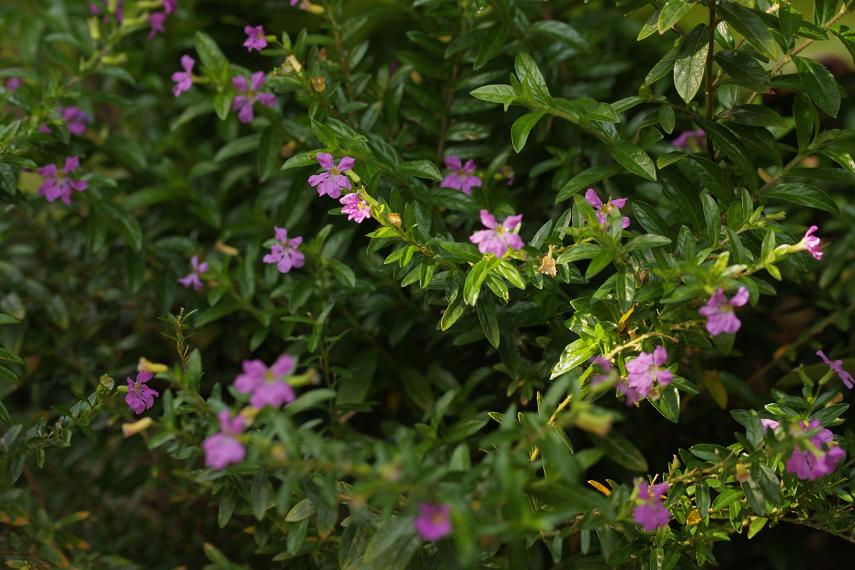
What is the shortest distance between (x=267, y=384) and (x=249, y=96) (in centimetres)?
74

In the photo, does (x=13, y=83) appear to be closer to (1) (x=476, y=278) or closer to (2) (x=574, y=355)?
(1) (x=476, y=278)

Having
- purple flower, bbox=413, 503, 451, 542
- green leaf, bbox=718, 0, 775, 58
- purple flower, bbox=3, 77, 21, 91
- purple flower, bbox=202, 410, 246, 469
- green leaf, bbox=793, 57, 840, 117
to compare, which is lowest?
purple flower, bbox=3, 77, 21, 91

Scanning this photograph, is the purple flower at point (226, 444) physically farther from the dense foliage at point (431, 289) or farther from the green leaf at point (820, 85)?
the green leaf at point (820, 85)

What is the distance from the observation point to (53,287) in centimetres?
173

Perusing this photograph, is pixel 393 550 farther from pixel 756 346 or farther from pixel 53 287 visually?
pixel 53 287

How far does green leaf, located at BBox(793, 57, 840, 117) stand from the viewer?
110 cm

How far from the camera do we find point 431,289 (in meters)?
1.19

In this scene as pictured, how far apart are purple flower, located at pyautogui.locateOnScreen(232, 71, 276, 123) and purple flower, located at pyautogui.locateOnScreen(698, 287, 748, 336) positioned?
31.6 inches

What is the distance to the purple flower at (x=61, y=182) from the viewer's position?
1378 millimetres

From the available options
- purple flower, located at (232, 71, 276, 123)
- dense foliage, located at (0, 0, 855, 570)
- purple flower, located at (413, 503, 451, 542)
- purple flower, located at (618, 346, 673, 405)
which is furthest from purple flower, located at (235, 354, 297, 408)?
purple flower, located at (232, 71, 276, 123)

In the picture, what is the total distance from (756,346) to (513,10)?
0.82 m

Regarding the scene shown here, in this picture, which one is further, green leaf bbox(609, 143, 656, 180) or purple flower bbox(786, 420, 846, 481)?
green leaf bbox(609, 143, 656, 180)

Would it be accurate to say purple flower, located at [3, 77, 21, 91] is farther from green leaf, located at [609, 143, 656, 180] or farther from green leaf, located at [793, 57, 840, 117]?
green leaf, located at [793, 57, 840, 117]

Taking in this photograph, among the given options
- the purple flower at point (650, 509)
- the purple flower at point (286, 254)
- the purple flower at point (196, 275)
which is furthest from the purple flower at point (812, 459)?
the purple flower at point (196, 275)
